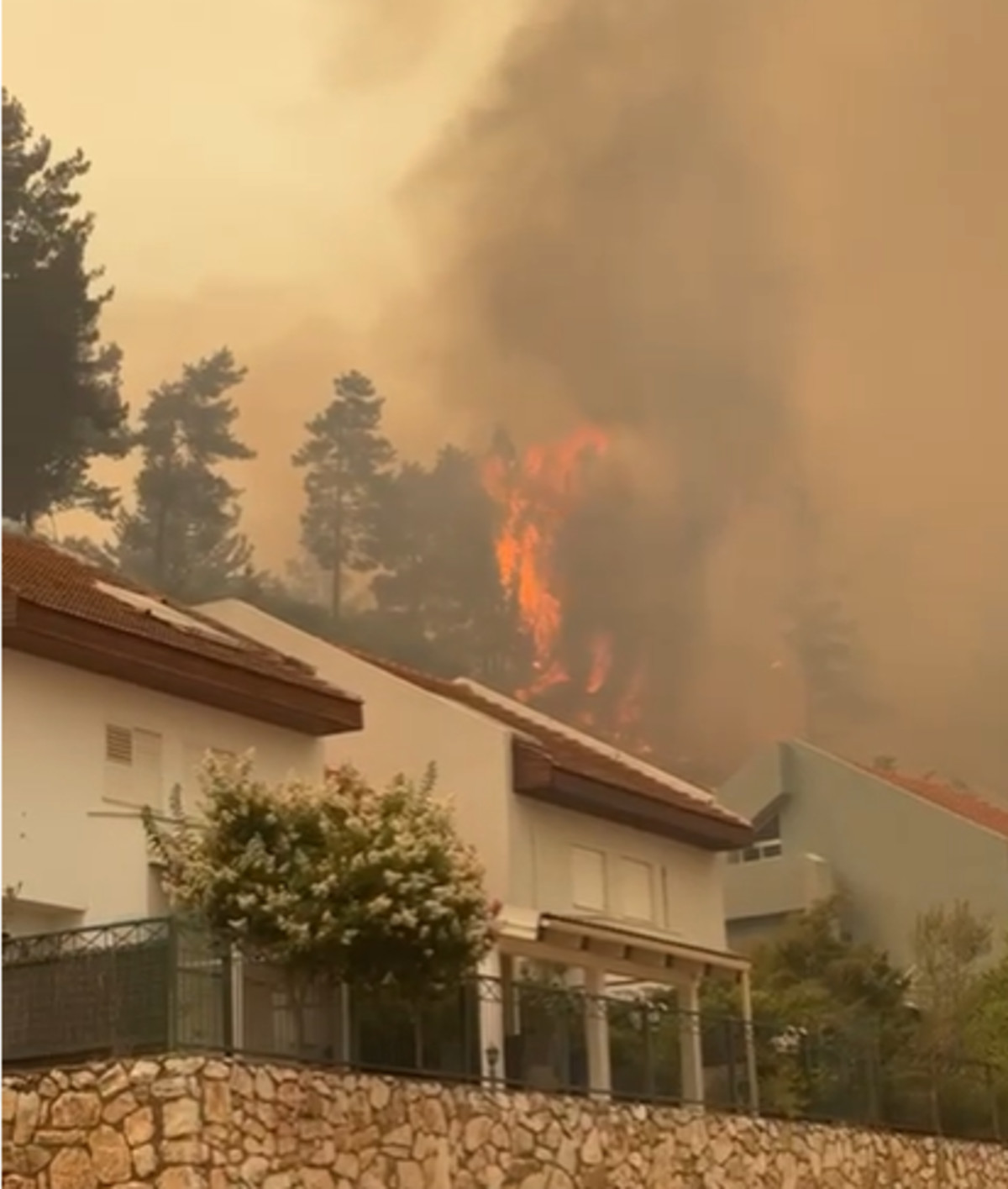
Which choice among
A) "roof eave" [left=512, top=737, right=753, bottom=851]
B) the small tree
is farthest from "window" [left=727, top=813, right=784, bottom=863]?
"roof eave" [left=512, top=737, right=753, bottom=851]

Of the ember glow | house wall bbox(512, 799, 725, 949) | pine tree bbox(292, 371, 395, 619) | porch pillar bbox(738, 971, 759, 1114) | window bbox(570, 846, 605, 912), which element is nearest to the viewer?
porch pillar bbox(738, 971, 759, 1114)

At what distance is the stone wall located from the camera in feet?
58.8

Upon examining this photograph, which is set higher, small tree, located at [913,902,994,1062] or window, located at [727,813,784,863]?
window, located at [727,813,784,863]

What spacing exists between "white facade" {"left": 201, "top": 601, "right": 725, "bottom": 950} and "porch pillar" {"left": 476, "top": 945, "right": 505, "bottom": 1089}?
641cm

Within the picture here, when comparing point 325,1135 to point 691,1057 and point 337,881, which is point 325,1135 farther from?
point 691,1057

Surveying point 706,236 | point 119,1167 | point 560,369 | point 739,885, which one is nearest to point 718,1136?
point 119,1167

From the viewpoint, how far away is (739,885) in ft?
176

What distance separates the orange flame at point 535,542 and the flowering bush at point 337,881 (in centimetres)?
5362

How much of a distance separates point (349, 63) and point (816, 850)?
45.6 m

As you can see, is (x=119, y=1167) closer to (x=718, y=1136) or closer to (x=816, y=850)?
(x=718, y=1136)

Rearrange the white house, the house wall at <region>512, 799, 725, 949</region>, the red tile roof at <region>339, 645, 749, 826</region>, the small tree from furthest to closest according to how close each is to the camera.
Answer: the small tree < the red tile roof at <region>339, 645, 749, 826</region> < the house wall at <region>512, 799, 725, 949</region> < the white house

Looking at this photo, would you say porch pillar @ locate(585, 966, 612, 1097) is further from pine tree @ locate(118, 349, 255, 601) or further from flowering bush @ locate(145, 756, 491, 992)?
pine tree @ locate(118, 349, 255, 601)

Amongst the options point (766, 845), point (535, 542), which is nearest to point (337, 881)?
point (766, 845)

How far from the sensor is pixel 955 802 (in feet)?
186
